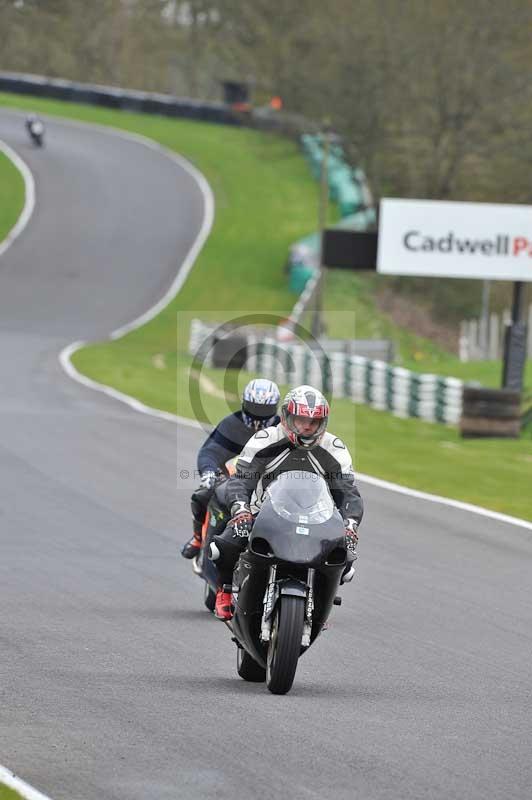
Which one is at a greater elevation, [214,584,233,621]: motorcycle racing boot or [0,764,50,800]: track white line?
[0,764,50,800]: track white line

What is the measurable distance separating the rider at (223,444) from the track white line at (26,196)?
3795 centimetres

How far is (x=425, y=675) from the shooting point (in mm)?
8539

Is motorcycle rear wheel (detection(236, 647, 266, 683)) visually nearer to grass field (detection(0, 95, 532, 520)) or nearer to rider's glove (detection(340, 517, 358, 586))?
rider's glove (detection(340, 517, 358, 586))

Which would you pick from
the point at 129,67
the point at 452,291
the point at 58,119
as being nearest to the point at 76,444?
the point at 452,291

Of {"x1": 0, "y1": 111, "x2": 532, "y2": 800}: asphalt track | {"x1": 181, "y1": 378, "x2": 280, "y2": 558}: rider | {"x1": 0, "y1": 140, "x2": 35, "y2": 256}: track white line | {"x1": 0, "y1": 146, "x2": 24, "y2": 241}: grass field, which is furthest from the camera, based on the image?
{"x1": 0, "y1": 146, "x2": 24, "y2": 241}: grass field

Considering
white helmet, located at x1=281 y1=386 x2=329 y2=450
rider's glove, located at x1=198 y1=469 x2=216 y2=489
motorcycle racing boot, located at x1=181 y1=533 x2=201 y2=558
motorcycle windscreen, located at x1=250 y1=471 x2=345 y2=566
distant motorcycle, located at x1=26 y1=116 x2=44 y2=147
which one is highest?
white helmet, located at x1=281 y1=386 x2=329 y2=450

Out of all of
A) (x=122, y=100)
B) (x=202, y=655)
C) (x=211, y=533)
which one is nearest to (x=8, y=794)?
(x=202, y=655)

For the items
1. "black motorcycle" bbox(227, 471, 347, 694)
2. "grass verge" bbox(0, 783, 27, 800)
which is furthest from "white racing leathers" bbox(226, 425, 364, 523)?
"grass verge" bbox(0, 783, 27, 800)

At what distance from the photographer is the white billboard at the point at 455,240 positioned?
87.5 feet

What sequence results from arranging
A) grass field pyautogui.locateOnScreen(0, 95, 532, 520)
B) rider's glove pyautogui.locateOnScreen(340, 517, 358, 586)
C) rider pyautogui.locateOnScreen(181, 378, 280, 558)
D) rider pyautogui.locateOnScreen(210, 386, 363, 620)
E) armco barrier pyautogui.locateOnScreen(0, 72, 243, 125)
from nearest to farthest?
rider's glove pyautogui.locateOnScreen(340, 517, 358, 586)
rider pyautogui.locateOnScreen(210, 386, 363, 620)
rider pyautogui.locateOnScreen(181, 378, 280, 558)
grass field pyautogui.locateOnScreen(0, 95, 532, 520)
armco barrier pyautogui.locateOnScreen(0, 72, 243, 125)

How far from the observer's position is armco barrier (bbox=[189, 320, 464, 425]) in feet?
87.5

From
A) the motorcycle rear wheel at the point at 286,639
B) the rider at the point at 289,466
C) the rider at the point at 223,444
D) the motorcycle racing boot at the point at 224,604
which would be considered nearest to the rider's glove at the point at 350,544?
the rider at the point at 289,466

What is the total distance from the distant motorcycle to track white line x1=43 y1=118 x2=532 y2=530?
5596 millimetres

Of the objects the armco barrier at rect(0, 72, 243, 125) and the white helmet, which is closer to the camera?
the white helmet
